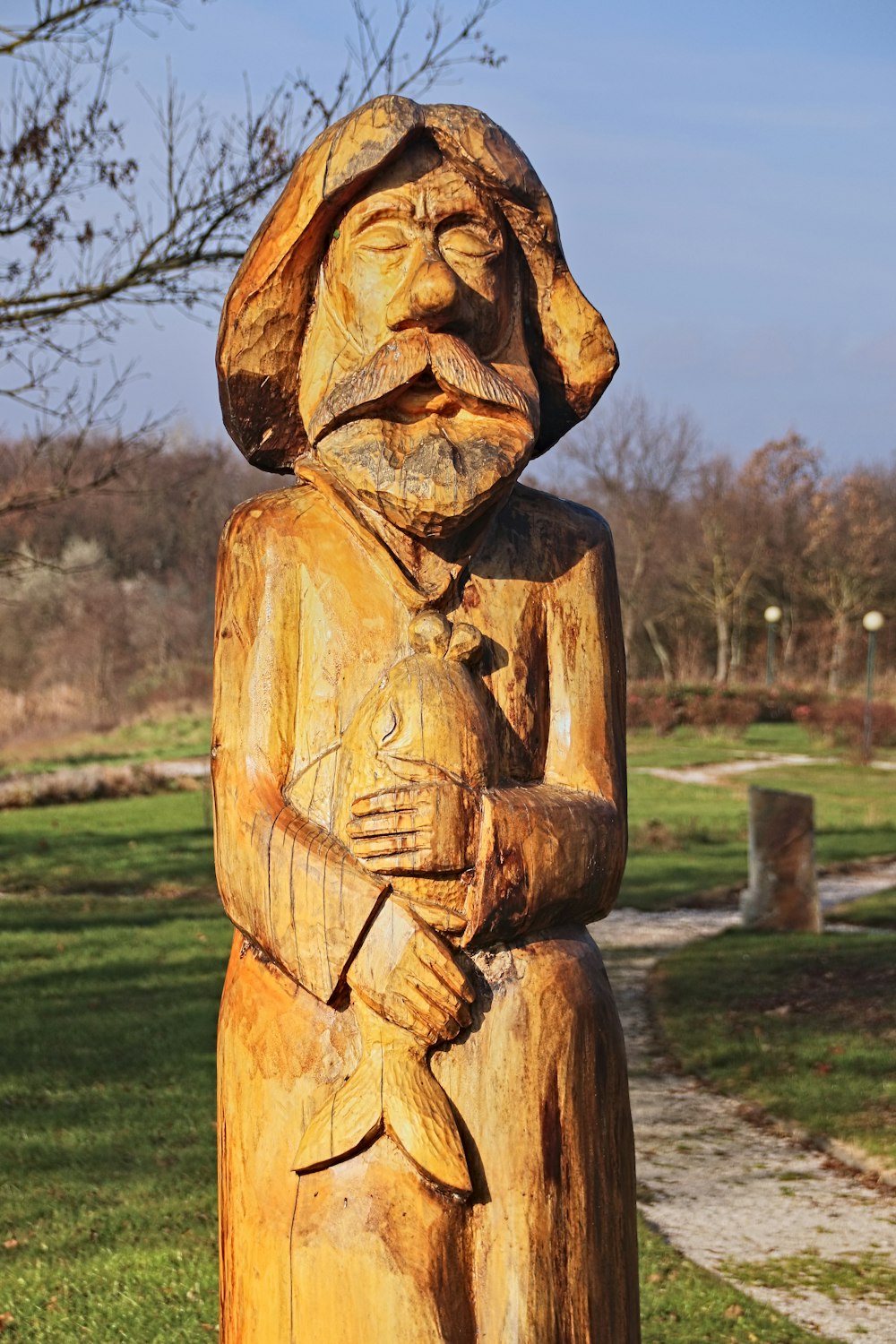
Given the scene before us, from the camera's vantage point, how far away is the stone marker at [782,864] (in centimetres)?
1045

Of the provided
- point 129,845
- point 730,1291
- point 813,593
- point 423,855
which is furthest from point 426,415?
point 813,593

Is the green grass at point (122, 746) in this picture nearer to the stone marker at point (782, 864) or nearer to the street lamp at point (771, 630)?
the stone marker at point (782, 864)

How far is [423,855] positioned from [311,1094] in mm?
416

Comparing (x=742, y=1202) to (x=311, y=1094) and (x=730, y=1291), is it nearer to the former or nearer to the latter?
(x=730, y=1291)

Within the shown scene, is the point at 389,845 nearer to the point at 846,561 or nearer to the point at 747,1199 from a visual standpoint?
the point at 747,1199

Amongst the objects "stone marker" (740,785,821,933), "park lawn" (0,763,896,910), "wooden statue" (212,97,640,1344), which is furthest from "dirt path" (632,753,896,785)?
"wooden statue" (212,97,640,1344)

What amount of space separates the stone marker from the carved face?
8503mm

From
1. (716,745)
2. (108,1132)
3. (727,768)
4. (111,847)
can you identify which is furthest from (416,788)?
(716,745)

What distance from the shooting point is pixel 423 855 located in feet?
7.03

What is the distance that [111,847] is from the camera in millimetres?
14555

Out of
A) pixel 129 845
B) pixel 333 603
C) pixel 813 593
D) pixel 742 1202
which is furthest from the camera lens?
pixel 813 593

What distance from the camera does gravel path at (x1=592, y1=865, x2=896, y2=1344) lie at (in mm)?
4828

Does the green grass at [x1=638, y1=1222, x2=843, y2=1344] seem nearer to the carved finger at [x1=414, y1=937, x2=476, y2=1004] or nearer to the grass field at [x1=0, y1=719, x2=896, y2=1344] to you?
the grass field at [x1=0, y1=719, x2=896, y2=1344]

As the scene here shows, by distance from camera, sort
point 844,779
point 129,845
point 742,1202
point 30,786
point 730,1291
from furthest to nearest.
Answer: point 844,779 → point 30,786 → point 129,845 → point 742,1202 → point 730,1291
